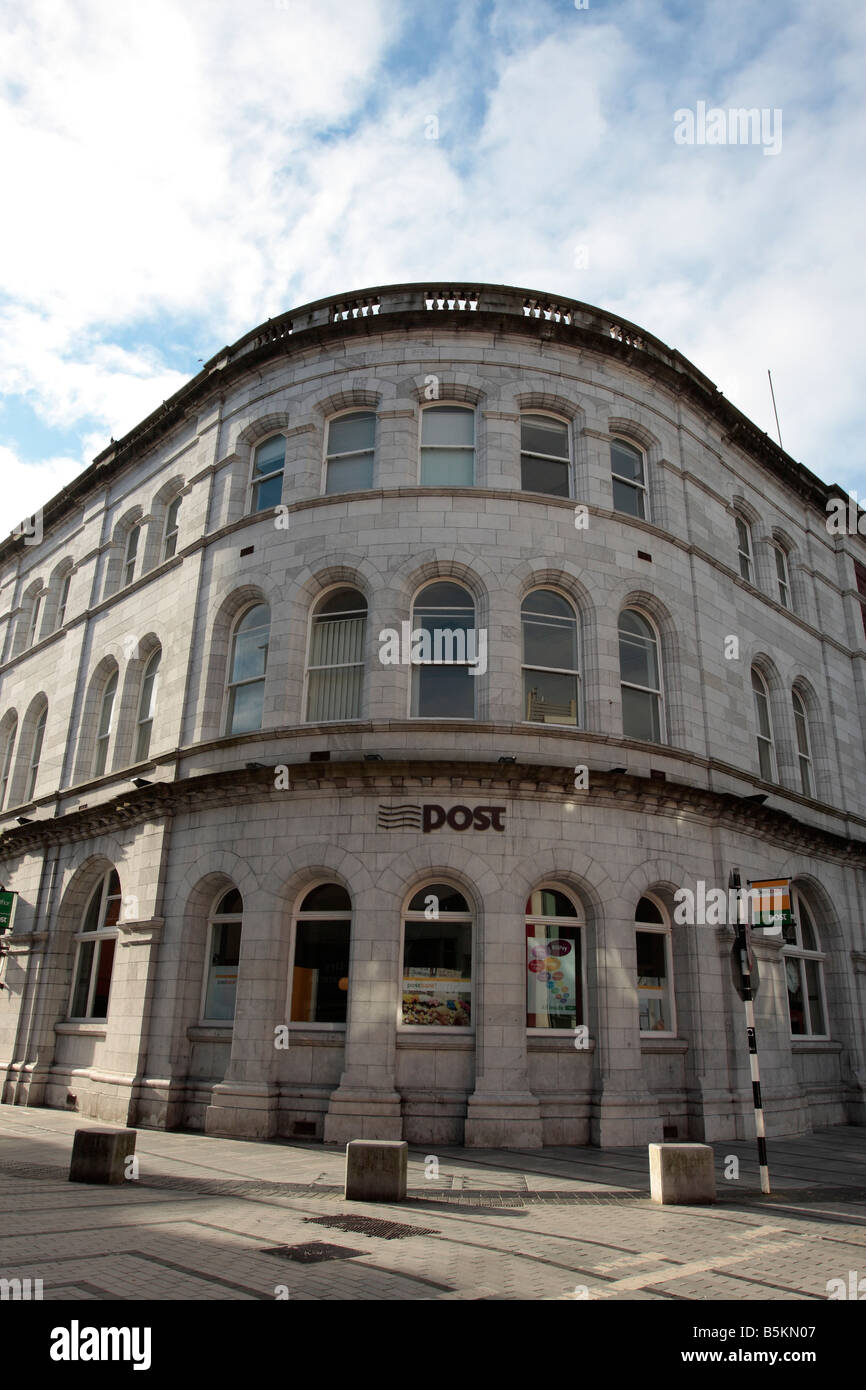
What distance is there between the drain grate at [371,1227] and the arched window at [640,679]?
35.1 feet

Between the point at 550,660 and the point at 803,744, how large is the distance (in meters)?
9.85

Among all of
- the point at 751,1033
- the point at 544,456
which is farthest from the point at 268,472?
the point at 751,1033

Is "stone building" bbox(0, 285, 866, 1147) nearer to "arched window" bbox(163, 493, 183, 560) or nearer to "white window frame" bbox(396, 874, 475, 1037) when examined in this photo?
"white window frame" bbox(396, 874, 475, 1037)

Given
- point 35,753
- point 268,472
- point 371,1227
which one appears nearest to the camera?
point 371,1227

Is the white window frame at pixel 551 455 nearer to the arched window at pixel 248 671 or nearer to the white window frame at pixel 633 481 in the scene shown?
the white window frame at pixel 633 481

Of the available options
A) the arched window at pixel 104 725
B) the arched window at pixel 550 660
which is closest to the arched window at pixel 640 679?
the arched window at pixel 550 660

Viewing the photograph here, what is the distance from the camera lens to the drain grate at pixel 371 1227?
317 inches

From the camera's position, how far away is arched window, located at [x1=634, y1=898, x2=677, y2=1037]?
1609 centimetres

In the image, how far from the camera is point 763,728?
21891mm

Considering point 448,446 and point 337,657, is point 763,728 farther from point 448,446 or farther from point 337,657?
point 337,657

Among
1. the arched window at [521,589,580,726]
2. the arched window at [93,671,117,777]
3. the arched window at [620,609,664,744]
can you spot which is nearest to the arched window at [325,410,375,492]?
the arched window at [521,589,580,726]
